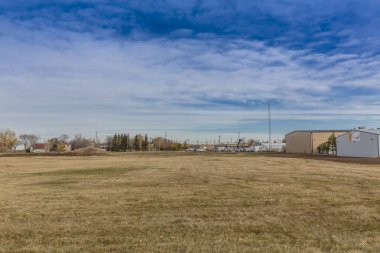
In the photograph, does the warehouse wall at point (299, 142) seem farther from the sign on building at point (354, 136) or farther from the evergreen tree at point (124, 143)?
the evergreen tree at point (124, 143)

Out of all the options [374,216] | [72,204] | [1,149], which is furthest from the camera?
[1,149]

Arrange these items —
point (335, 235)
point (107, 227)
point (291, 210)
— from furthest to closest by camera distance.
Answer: point (291, 210), point (107, 227), point (335, 235)

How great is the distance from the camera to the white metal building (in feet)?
212

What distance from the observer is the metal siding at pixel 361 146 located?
6476cm

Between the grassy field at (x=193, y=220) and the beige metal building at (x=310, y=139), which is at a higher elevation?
the beige metal building at (x=310, y=139)

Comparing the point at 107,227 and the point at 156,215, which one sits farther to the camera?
the point at 156,215

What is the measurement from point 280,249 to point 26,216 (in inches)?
270

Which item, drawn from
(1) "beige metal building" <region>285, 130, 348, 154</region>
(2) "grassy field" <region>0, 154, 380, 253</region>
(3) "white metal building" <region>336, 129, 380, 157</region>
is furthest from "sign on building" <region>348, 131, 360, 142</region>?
(2) "grassy field" <region>0, 154, 380, 253</region>

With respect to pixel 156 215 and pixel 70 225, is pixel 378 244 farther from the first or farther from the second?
pixel 70 225

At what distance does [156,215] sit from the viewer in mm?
11070

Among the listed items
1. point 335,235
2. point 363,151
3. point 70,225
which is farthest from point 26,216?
point 363,151

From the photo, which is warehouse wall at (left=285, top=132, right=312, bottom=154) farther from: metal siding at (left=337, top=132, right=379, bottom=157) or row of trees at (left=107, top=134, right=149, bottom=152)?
row of trees at (left=107, top=134, right=149, bottom=152)

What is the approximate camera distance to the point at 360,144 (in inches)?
2699

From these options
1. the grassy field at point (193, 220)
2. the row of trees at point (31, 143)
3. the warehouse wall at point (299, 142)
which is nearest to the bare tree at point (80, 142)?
the row of trees at point (31, 143)
